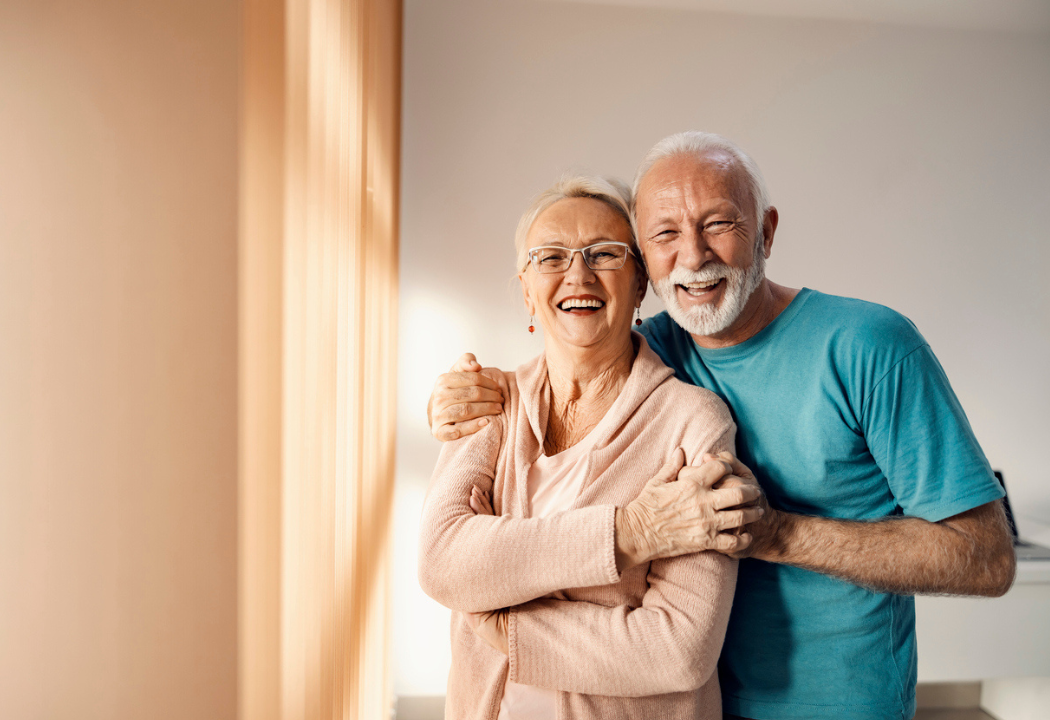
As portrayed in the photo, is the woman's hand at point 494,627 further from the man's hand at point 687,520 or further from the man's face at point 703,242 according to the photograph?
the man's face at point 703,242

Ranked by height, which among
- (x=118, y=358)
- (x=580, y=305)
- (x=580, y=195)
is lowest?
Result: (x=118, y=358)

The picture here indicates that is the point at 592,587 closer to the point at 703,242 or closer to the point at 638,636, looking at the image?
the point at 638,636

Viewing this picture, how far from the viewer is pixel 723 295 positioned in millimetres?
1274

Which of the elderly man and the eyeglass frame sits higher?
the eyeglass frame

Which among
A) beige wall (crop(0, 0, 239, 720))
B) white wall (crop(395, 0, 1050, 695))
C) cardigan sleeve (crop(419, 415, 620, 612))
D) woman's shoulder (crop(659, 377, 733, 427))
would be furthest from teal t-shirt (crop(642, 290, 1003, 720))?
white wall (crop(395, 0, 1050, 695))

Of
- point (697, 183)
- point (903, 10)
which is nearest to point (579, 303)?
point (697, 183)

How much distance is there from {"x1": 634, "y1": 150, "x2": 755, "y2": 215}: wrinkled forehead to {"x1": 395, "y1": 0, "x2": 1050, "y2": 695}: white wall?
68.8 inches

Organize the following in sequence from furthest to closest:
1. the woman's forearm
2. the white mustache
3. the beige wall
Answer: the white mustache
the woman's forearm
the beige wall

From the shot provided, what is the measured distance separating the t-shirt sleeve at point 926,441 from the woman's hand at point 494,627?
0.82 metres

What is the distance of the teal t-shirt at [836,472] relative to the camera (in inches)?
46.0

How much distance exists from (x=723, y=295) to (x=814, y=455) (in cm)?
38

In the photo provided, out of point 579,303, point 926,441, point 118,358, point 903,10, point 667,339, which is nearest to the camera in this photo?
point 118,358

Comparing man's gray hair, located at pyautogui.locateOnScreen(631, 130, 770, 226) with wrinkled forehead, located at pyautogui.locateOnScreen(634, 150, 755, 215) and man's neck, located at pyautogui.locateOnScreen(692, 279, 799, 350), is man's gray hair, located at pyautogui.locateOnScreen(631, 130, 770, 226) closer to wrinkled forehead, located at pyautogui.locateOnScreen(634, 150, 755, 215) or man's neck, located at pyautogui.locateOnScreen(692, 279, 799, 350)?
wrinkled forehead, located at pyautogui.locateOnScreen(634, 150, 755, 215)

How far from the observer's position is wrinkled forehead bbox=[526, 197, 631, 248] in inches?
49.9
